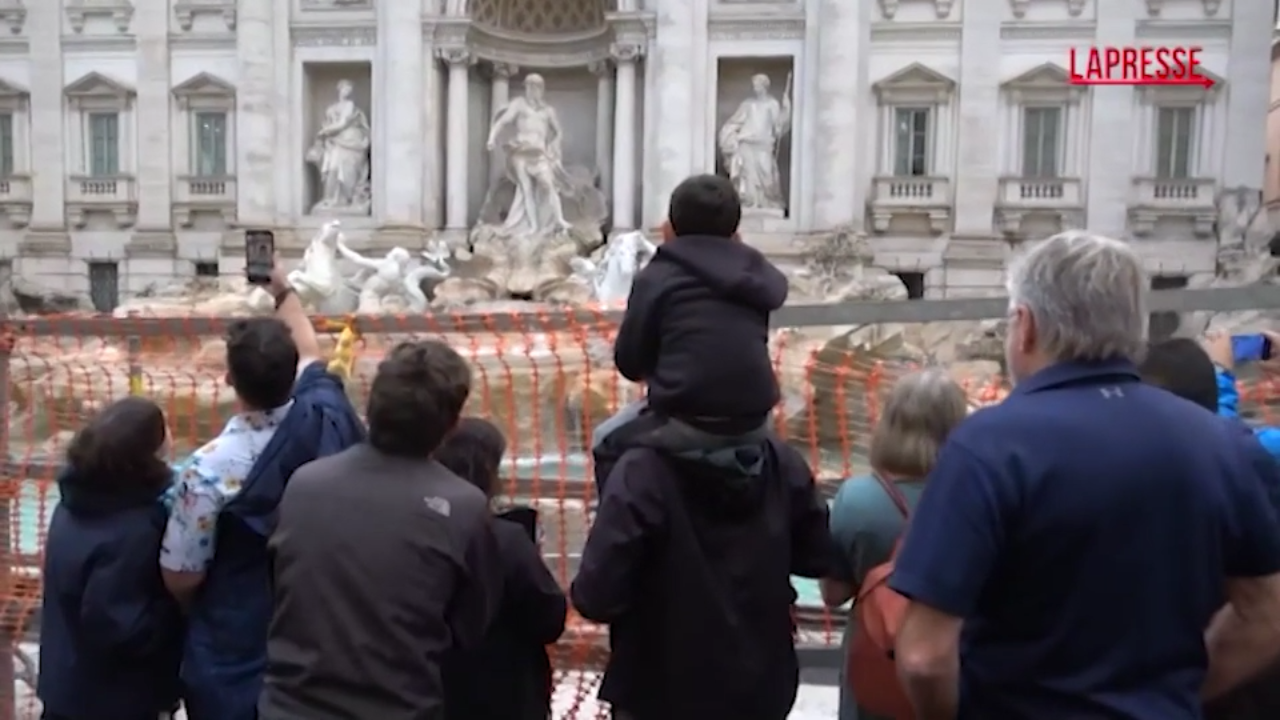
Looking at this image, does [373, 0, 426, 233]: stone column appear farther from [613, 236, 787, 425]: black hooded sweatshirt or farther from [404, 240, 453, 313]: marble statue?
[613, 236, 787, 425]: black hooded sweatshirt

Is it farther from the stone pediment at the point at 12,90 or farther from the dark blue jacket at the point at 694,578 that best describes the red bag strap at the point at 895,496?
the stone pediment at the point at 12,90

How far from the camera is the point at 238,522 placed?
2766 millimetres

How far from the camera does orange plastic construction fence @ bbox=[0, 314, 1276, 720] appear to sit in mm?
4141

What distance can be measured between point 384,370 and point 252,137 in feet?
63.5

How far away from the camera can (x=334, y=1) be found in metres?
20.2

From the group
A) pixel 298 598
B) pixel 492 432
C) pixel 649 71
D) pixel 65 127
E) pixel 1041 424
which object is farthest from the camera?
pixel 65 127

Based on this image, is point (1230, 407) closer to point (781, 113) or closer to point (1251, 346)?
point (1251, 346)

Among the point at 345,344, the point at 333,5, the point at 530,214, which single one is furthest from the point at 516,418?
the point at 333,5

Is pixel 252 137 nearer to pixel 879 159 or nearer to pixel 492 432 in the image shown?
pixel 879 159

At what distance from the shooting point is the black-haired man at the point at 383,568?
2346mm

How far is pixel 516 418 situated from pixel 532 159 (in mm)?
12967

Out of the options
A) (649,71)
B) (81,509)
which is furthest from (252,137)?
(81,509)

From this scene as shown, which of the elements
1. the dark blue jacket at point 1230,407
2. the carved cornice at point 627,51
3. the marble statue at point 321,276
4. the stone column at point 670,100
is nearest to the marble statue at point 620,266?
the marble statue at point 321,276

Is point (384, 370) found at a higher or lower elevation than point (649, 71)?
lower
